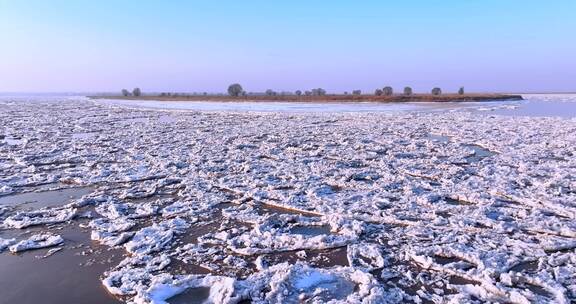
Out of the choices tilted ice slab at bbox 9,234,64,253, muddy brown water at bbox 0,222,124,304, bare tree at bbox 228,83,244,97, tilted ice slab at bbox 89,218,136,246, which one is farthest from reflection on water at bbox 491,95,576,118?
bare tree at bbox 228,83,244,97

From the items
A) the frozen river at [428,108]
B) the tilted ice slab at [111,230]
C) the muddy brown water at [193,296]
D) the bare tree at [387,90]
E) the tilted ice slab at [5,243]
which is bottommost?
the muddy brown water at [193,296]

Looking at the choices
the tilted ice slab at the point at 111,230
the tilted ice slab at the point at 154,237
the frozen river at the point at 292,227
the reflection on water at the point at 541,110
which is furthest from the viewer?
the reflection on water at the point at 541,110

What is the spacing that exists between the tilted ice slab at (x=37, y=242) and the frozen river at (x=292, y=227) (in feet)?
0.06

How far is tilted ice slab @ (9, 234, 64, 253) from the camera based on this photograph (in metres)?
4.58

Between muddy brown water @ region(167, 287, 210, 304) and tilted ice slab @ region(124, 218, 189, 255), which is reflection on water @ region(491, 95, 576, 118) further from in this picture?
muddy brown water @ region(167, 287, 210, 304)

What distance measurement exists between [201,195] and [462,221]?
3.94 meters

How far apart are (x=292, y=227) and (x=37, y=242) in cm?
301

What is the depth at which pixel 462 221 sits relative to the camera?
5176 millimetres

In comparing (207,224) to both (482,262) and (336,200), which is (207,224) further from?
(482,262)

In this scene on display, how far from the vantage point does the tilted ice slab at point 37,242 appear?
15.0 feet

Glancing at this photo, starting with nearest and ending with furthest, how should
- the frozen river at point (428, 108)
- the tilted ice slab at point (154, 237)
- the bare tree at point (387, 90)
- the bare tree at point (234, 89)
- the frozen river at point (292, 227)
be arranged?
the frozen river at point (292, 227)
the tilted ice slab at point (154, 237)
the frozen river at point (428, 108)
the bare tree at point (387, 90)
the bare tree at point (234, 89)

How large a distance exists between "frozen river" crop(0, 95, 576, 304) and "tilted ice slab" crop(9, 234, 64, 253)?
0.02 m

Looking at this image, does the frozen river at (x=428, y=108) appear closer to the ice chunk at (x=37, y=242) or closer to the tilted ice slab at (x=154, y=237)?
the tilted ice slab at (x=154, y=237)

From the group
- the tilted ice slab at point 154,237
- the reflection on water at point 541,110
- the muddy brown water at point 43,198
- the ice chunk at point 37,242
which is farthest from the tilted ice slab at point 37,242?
the reflection on water at point 541,110
